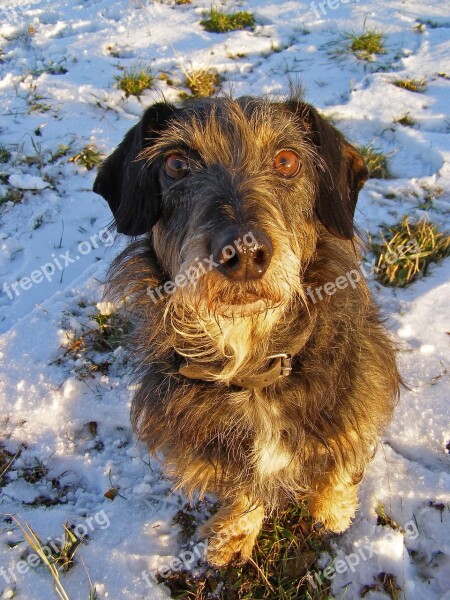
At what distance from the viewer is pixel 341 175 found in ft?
8.26

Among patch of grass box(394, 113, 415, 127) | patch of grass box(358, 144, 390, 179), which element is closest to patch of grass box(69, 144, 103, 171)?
patch of grass box(358, 144, 390, 179)

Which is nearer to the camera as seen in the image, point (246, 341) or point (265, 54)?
point (246, 341)

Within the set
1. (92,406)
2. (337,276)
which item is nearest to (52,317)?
(92,406)

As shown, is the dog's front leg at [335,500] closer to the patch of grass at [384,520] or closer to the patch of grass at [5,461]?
the patch of grass at [384,520]

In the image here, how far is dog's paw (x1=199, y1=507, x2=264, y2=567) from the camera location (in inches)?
113

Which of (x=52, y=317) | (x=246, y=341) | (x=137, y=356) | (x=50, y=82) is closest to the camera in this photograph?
(x=246, y=341)

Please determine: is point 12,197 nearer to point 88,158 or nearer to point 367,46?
point 88,158

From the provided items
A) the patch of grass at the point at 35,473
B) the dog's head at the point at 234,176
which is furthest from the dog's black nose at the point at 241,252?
the patch of grass at the point at 35,473

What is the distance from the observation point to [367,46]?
5.73 m

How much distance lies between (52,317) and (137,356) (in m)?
1.47

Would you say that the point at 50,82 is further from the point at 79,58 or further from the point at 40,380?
the point at 40,380

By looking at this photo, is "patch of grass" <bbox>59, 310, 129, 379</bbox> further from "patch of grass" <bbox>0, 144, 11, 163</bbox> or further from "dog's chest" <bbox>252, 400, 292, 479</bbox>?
"patch of grass" <bbox>0, 144, 11, 163</bbox>

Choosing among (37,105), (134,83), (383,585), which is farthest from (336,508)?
(37,105)

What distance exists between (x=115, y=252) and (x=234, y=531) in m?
2.49
